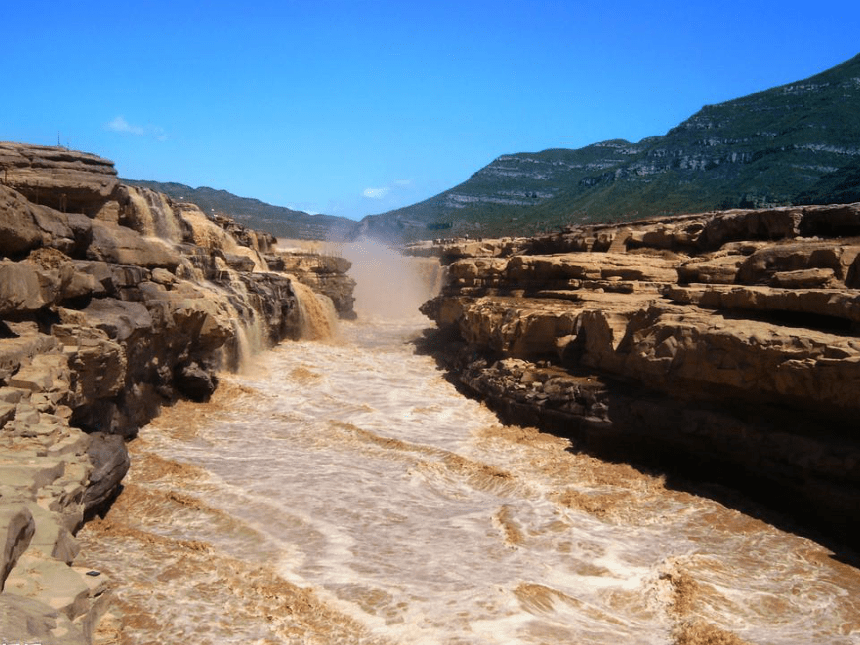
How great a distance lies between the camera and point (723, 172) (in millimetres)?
58844

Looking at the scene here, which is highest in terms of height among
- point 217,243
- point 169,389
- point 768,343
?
point 217,243

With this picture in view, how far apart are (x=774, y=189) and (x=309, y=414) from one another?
4387cm

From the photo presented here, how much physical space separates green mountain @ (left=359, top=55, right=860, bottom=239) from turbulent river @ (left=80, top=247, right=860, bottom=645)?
3377 cm

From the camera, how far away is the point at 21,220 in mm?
9836

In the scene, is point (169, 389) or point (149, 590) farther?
point (169, 389)

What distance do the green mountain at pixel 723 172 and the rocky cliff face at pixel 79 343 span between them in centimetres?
3396

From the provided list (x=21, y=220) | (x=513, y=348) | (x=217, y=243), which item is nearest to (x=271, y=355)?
(x=217, y=243)

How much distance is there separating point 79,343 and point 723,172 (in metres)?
57.2

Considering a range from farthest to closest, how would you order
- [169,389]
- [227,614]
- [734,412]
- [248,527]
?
[169,389], [734,412], [248,527], [227,614]

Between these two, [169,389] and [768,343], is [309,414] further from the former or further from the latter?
[768,343]

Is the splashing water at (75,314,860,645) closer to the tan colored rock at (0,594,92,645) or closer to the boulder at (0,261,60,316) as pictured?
the tan colored rock at (0,594,92,645)

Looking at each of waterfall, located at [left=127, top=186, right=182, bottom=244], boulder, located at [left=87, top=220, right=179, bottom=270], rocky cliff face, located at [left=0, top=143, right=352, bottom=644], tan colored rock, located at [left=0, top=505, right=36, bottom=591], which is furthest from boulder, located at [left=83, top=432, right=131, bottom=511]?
waterfall, located at [left=127, top=186, right=182, bottom=244]

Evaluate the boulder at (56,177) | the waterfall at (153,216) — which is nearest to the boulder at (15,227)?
the boulder at (56,177)

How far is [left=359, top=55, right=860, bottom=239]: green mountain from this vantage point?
49906mm
